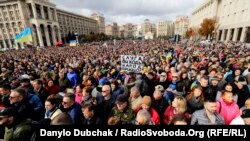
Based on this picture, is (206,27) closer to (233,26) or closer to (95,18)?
(233,26)

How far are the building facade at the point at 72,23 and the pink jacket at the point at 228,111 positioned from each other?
82626mm

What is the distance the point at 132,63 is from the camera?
21.6 ft

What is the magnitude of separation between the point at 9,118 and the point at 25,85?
10.6ft

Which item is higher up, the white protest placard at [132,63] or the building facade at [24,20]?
the building facade at [24,20]

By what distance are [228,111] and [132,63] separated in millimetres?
3998

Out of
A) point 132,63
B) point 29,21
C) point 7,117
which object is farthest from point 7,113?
point 29,21

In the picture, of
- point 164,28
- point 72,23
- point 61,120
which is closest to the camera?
point 61,120

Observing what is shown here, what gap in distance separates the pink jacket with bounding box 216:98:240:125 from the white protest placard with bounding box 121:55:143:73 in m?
3.53

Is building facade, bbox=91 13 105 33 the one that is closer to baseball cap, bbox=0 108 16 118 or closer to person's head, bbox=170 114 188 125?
baseball cap, bbox=0 108 16 118

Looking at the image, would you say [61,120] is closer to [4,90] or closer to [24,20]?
[4,90]

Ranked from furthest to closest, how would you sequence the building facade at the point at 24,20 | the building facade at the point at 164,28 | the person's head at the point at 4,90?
1. the building facade at the point at 164,28
2. the building facade at the point at 24,20
3. the person's head at the point at 4,90

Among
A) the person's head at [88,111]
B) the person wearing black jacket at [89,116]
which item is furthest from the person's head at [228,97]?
the person's head at [88,111]

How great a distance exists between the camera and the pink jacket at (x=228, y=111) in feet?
10.2

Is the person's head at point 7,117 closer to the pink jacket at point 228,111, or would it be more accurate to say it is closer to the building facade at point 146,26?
the pink jacket at point 228,111
